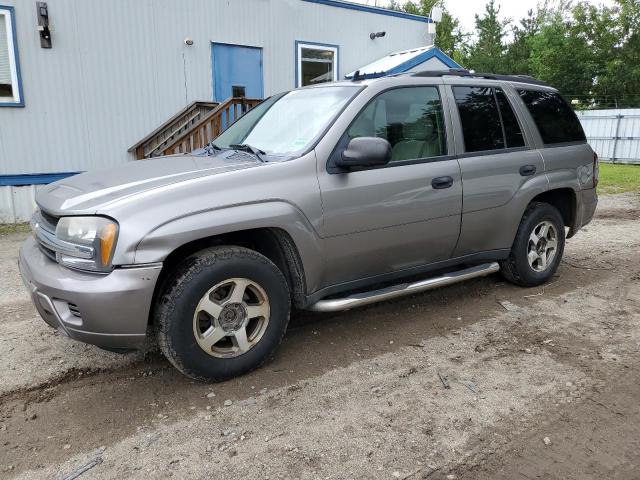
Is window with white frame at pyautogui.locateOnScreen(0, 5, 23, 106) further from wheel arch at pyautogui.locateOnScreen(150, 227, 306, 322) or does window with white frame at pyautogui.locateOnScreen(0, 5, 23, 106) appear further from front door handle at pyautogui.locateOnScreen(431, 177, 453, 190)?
front door handle at pyautogui.locateOnScreen(431, 177, 453, 190)

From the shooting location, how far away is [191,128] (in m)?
8.71

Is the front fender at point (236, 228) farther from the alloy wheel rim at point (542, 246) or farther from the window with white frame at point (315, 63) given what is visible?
the window with white frame at point (315, 63)

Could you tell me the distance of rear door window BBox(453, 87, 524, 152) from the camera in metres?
4.15

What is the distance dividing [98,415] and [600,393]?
2.93 m

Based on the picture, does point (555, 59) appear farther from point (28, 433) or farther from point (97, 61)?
point (28, 433)

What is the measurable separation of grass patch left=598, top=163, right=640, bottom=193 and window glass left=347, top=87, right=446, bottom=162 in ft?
32.2

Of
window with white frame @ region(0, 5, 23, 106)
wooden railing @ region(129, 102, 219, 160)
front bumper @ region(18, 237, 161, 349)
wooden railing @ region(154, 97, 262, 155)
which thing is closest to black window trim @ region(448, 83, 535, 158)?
front bumper @ region(18, 237, 161, 349)

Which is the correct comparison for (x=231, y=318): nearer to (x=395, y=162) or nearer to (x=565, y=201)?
(x=395, y=162)

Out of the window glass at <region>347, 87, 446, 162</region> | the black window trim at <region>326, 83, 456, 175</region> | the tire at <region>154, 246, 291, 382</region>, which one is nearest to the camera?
the tire at <region>154, 246, 291, 382</region>

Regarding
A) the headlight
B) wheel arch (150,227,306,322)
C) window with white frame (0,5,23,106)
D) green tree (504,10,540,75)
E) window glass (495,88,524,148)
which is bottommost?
wheel arch (150,227,306,322)

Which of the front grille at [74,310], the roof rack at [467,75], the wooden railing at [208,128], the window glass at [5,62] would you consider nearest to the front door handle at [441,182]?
the roof rack at [467,75]

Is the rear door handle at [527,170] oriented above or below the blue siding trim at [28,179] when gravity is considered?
above

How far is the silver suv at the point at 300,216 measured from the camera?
2795 mm

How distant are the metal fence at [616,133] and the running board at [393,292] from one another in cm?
1846
